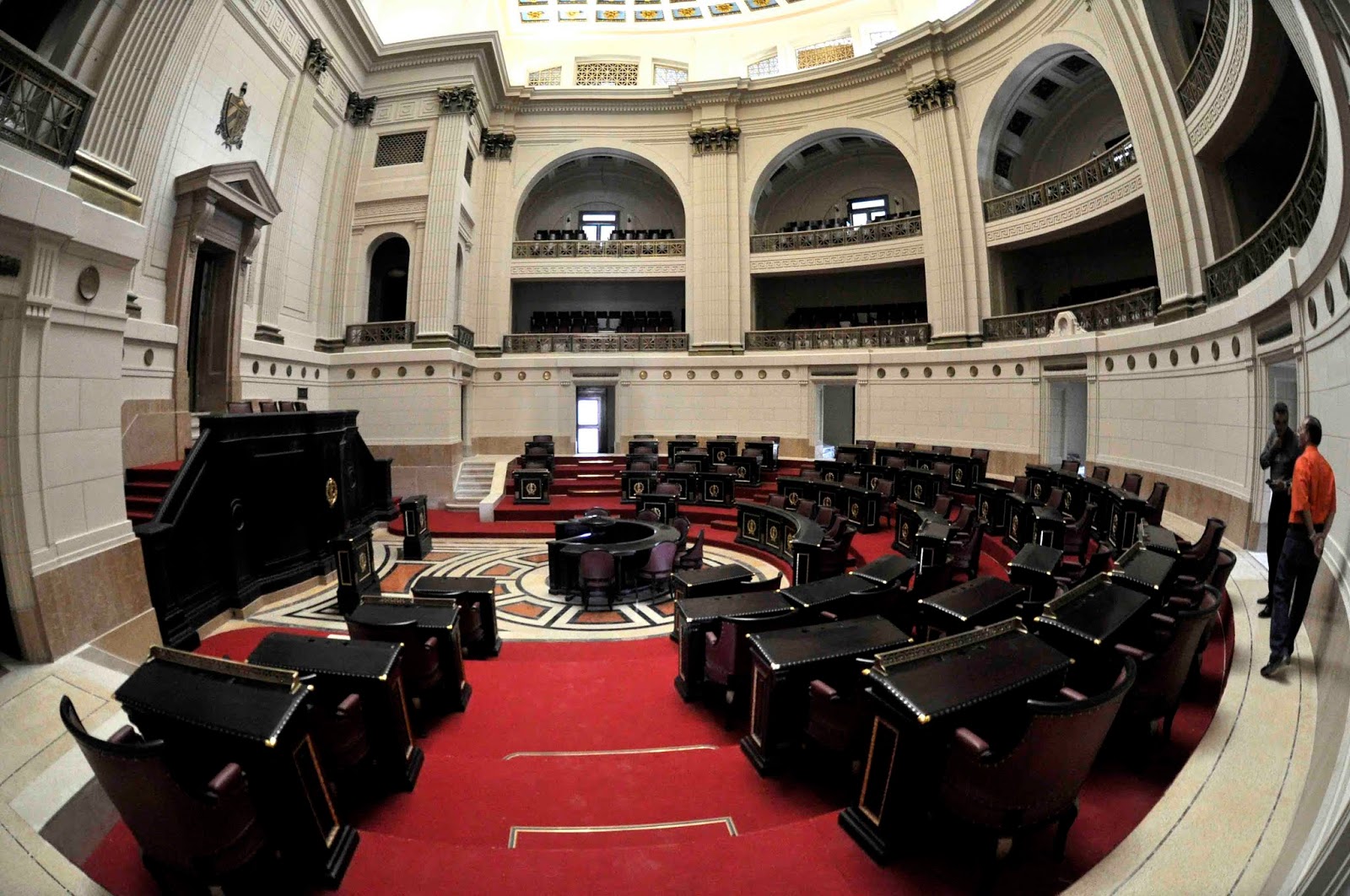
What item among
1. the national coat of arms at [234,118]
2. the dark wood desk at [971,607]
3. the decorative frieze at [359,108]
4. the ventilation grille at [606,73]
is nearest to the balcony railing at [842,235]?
the ventilation grille at [606,73]

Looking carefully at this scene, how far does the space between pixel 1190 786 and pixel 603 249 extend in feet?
61.1

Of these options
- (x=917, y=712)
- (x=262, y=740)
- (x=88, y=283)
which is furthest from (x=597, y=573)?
(x=917, y=712)

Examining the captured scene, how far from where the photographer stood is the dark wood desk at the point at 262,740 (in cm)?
217

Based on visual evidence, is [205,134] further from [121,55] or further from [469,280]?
[469,280]

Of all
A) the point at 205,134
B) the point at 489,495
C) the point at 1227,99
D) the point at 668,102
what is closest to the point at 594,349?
the point at 489,495

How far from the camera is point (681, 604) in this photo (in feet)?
14.2

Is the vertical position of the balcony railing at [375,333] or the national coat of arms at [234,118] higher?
the national coat of arms at [234,118]

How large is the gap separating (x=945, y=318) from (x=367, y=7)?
1792 cm

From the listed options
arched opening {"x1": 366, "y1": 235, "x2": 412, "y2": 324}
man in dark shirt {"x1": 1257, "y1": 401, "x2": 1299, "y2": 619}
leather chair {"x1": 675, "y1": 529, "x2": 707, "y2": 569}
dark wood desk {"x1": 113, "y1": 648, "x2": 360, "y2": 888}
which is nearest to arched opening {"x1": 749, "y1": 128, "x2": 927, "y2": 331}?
arched opening {"x1": 366, "y1": 235, "x2": 412, "y2": 324}

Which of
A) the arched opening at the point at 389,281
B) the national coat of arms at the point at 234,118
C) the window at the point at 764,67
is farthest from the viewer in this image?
the window at the point at 764,67

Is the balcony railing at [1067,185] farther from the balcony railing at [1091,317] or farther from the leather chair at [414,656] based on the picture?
the leather chair at [414,656]

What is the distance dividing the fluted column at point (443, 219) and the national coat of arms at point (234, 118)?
455cm

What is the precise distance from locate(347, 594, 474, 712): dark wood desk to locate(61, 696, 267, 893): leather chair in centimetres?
180

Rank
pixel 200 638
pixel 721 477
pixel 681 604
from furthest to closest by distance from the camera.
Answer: pixel 721 477 < pixel 200 638 < pixel 681 604
